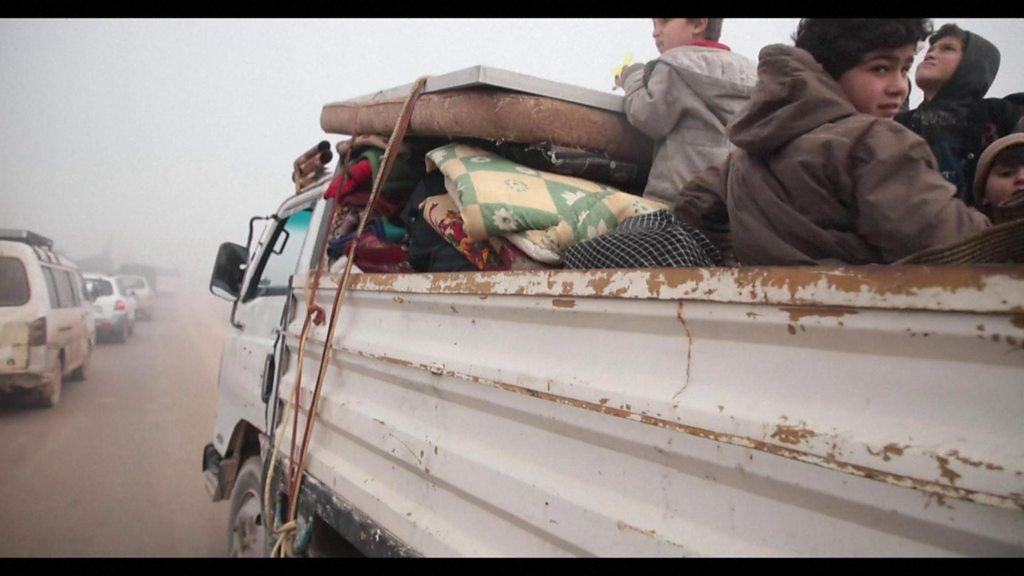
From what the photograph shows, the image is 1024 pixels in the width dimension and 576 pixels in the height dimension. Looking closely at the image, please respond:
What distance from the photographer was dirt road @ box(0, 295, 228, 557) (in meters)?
3.96

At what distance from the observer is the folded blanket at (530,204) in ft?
5.21

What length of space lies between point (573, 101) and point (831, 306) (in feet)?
4.09

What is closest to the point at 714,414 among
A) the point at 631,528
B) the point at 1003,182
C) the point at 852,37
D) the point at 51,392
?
the point at 631,528

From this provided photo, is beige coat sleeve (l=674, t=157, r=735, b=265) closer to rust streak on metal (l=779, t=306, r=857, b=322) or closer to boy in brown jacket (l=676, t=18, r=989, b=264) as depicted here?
boy in brown jacket (l=676, t=18, r=989, b=264)

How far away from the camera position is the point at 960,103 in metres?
2.23

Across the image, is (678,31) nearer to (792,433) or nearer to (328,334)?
(328,334)

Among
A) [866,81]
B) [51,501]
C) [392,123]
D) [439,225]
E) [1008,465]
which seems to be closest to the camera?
[1008,465]

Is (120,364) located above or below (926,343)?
below

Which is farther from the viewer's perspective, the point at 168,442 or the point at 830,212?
the point at 168,442

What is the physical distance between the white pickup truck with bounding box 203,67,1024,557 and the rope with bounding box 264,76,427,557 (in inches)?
5.5

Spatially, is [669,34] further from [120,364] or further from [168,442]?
[120,364]

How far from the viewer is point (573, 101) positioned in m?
1.87

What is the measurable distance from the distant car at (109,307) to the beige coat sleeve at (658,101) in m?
13.7
